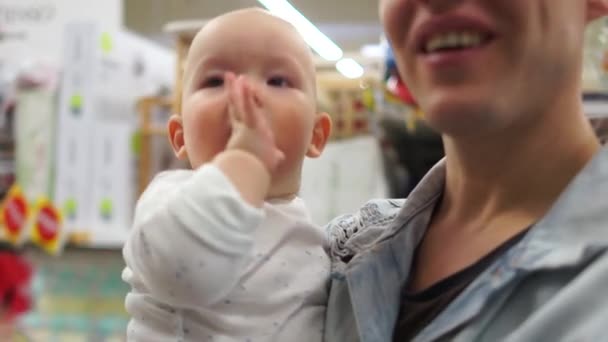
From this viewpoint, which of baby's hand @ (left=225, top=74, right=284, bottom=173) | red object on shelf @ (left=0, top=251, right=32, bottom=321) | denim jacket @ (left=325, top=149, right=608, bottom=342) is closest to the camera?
denim jacket @ (left=325, top=149, right=608, bottom=342)

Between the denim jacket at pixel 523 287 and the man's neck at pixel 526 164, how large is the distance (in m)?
0.07

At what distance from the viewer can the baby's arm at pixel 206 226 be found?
59cm

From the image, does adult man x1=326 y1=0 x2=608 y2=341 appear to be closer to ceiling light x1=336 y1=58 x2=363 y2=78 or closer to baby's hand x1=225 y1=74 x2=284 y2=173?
baby's hand x1=225 y1=74 x2=284 y2=173

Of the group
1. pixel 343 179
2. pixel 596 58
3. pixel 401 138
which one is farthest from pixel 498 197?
pixel 401 138

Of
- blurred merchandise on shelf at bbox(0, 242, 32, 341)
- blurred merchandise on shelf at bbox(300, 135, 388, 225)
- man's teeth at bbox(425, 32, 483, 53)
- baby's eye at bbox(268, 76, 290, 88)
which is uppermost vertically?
man's teeth at bbox(425, 32, 483, 53)

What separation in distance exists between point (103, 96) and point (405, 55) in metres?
2.46

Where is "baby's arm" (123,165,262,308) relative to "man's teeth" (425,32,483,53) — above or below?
below

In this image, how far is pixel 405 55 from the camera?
0.70m

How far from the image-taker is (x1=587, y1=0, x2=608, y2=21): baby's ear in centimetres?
71

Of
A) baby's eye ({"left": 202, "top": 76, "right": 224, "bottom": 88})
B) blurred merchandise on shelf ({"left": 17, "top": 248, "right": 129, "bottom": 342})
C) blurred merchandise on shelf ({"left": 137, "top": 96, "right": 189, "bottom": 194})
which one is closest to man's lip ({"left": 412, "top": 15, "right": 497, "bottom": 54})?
baby's eye ({"left": 202, "top": 76, "right": 224, "bottom": 88})

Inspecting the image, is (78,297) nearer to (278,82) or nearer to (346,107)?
(346,107)

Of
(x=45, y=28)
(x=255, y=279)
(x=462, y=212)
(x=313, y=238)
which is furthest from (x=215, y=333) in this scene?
(x=45, y=28)

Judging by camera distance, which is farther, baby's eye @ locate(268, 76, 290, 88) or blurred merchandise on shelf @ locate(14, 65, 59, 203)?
blurred merchandise on shelf @ locate(14, 65, 59, 203)

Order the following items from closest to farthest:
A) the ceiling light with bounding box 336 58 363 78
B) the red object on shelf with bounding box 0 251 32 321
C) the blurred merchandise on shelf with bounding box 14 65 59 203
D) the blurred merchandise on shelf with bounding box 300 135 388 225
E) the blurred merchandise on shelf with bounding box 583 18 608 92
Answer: the blurred merchandise on shelf with bounding box 583 18 608 92
the red object on shelf with bounding box 0 251 32 321
the blurred merchandise on shelf with bounding box 300 135 388 225
the blurred merchandise on shelf with bounding box 14 65 59 203
the ceiling light with bounding box 336 58 363 78
